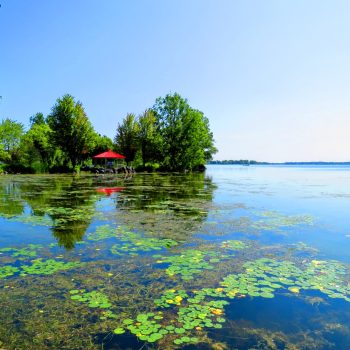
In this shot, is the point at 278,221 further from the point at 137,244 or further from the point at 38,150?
the point at 38,150

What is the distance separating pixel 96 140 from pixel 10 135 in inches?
483

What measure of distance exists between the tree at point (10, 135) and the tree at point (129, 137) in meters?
15.3

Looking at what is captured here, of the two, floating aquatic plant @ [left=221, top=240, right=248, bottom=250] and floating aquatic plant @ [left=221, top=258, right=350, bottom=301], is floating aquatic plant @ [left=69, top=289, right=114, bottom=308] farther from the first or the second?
floating aquatic plant @ [left=221, top=240, right=248, bottom=250]

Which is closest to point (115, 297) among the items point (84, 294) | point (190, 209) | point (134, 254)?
point (84, 294)

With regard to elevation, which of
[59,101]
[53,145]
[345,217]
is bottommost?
[345,217]

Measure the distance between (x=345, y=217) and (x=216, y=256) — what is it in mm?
7004

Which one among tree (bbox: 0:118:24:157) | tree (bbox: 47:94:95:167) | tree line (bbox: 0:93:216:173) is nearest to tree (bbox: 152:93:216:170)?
tree line (bbox: 0:93:216:173)

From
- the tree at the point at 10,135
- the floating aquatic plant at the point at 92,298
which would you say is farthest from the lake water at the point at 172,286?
the tree at the point at 10,135

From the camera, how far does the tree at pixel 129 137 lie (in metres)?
51.1

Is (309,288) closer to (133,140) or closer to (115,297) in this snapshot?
(115,297)

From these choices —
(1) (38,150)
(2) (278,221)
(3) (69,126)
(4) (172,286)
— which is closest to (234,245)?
(4) (172,286)

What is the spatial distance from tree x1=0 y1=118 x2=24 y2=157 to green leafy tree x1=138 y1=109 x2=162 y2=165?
18.5m

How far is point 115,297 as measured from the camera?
3.92 m

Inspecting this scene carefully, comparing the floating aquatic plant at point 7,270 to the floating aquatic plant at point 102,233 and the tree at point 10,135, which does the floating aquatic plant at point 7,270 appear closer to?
the floating aquatic plant at point 102,233
